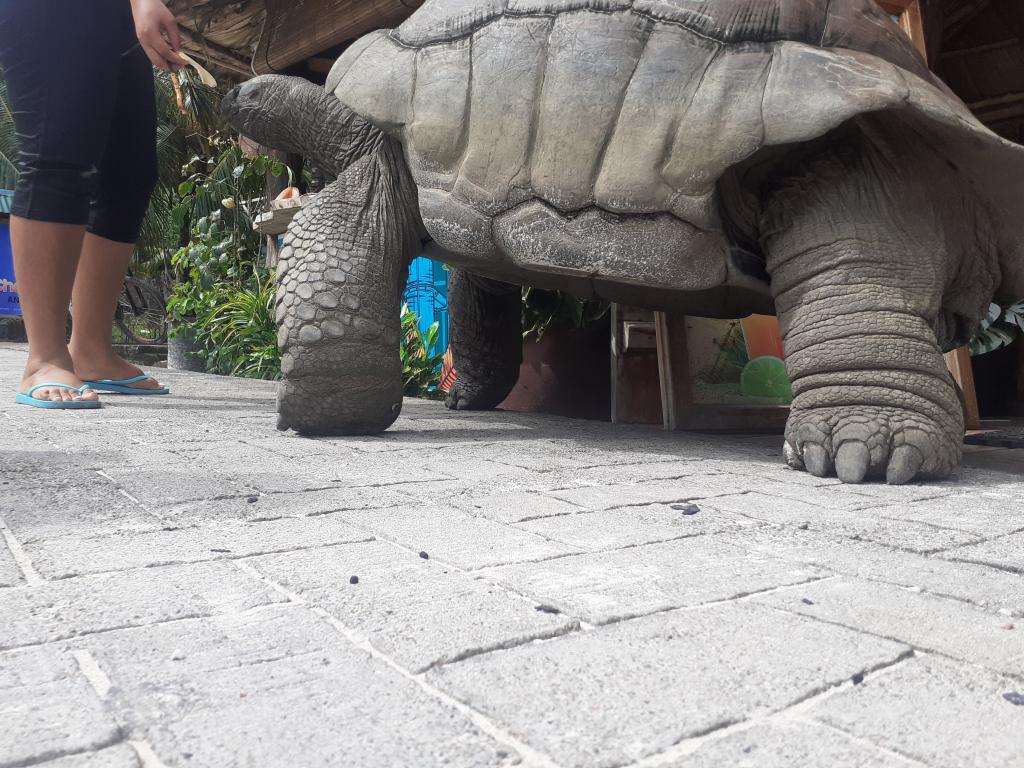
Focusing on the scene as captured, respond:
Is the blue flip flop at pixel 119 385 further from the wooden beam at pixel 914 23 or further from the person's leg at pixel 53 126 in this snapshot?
the wooden beam at pixel 914 23

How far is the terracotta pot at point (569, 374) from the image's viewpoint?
16.2ft

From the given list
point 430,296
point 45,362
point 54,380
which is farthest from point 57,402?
point 430,296

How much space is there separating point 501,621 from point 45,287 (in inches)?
134

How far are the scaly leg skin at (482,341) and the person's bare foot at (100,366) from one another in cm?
174

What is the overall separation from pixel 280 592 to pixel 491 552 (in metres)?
0.37

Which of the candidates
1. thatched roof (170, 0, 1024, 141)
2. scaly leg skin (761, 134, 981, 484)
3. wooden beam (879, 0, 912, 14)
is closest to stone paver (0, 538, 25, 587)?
scaly leg skin (761, 134, 981, 484)

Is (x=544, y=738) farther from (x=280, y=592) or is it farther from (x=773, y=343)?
(x=773, y=343)

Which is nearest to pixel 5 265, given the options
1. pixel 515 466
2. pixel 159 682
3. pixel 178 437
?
pixel 178 437

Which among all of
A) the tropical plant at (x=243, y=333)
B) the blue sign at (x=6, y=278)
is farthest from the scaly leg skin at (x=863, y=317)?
the blue sign at (x=6, y=278)

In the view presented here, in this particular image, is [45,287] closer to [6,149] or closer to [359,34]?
[359,34]

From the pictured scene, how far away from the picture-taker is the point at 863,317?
8.02 feet

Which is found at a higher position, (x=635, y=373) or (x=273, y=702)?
(x=635, y=373)

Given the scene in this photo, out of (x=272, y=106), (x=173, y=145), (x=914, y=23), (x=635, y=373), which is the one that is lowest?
(x=635, y=373)

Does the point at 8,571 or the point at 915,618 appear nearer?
the point at 915,618
